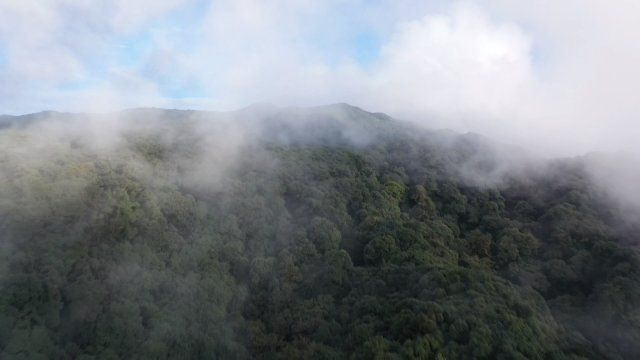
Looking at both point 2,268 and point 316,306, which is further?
point 316,306

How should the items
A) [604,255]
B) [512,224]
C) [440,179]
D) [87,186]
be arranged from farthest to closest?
[440,179] < [512,224] < [604,255] < [87,186]

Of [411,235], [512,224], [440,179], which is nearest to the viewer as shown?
[411,235]

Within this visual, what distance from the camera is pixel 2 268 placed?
35875 millimetres

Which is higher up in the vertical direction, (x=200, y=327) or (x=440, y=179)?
(x=440, y=179)

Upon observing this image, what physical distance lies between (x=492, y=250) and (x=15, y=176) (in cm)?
4889

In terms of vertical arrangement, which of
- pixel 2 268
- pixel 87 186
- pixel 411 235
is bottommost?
pixel 411 235

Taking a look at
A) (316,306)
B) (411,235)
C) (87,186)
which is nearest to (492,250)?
(411,235)

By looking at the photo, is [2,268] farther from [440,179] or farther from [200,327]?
[440,179]

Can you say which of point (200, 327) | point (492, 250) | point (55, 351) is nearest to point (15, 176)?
point (55, 351)

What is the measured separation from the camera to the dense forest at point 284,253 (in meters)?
35.6

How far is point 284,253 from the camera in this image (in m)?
49.3

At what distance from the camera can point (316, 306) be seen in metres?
42.5

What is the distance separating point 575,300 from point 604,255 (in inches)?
312

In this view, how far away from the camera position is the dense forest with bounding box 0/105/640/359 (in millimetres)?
35562
